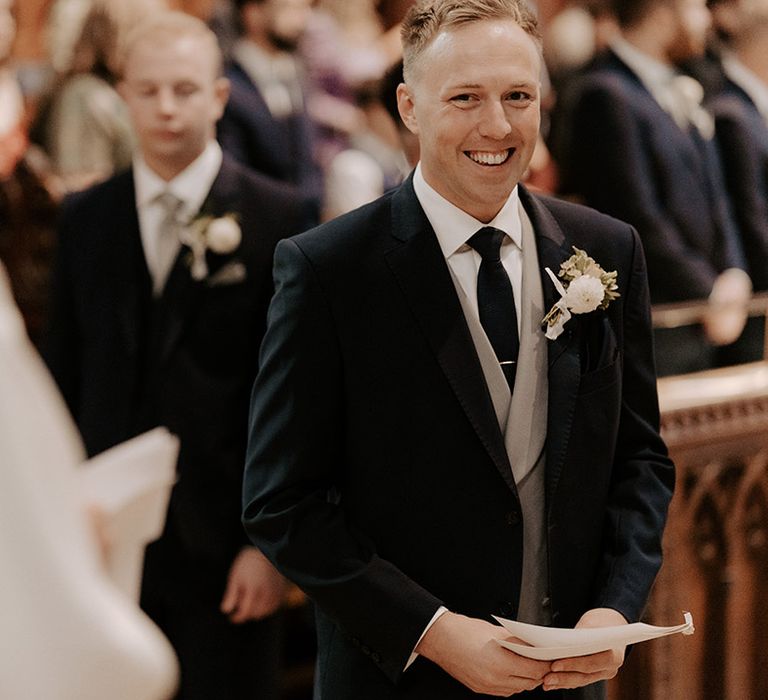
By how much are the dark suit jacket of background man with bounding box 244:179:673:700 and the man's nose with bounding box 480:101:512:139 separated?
0.68 feet

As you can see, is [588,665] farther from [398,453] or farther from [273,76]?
[273,76]

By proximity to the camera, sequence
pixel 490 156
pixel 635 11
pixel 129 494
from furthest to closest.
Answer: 1. pixel 635 11
2. pixel 490 156
3. pixel 129 494

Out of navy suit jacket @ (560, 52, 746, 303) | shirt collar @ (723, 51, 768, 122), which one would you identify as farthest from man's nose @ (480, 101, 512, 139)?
shirt collar @ (723, 51, 768, 122)

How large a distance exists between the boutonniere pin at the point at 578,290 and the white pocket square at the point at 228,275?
3.83 ft

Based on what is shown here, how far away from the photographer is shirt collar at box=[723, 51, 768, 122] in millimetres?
5195

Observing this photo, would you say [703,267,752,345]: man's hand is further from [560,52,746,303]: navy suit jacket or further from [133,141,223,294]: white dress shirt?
[133,141,223,294]: white dress shirt

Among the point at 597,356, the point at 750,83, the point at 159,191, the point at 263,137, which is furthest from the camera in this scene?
the point at 750,83

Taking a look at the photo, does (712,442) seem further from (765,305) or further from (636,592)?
(636,592)

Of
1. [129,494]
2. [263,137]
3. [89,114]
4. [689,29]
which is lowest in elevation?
[129,494]

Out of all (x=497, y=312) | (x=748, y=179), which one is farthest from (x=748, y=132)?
(x=497, y=312)

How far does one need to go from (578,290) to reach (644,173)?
247 cm

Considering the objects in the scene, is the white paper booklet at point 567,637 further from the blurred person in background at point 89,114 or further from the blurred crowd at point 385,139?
the blurred person in background at point 89,114

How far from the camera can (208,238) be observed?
123 inches

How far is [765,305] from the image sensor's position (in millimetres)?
3998
